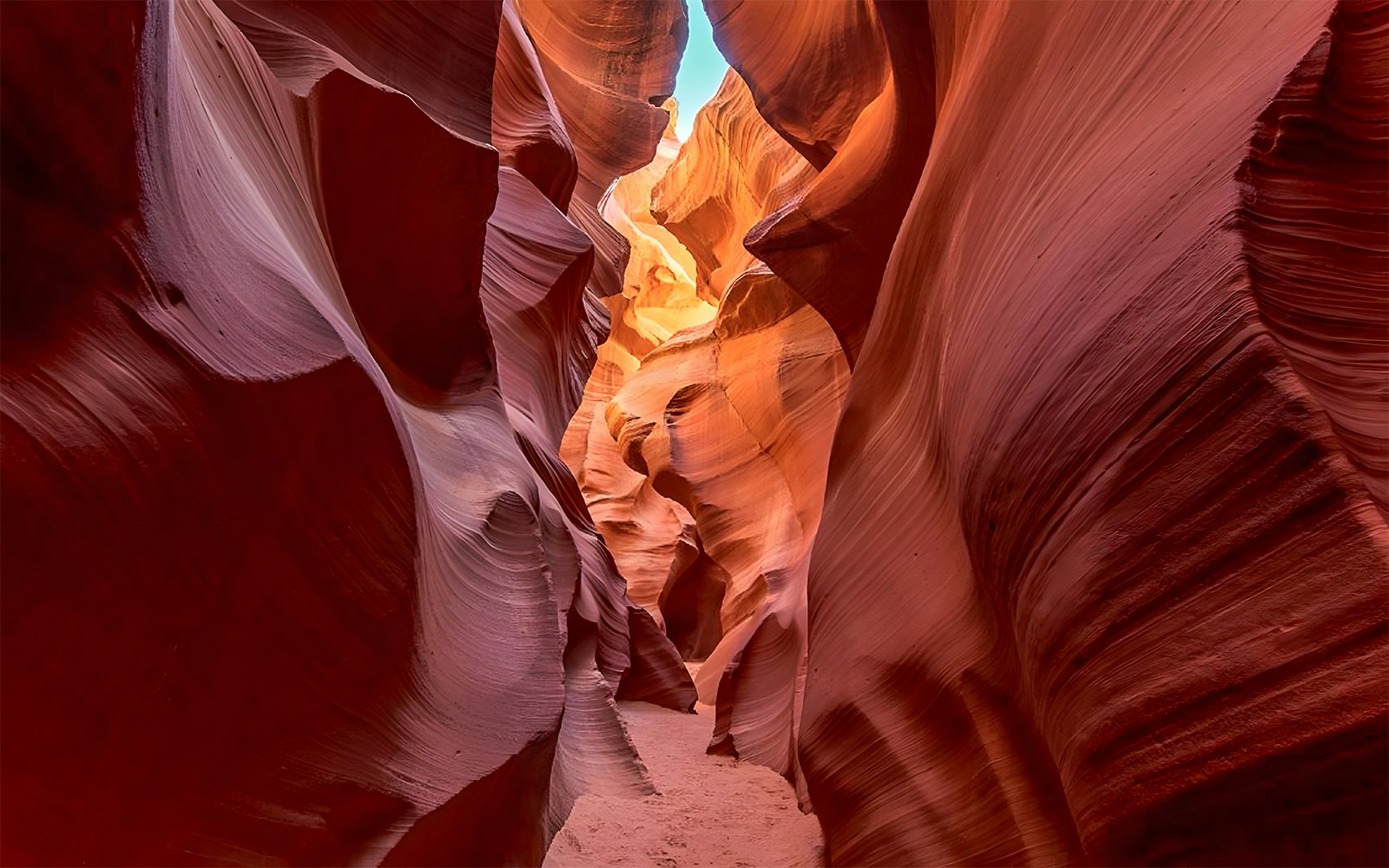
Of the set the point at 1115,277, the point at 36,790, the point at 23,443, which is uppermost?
the point at 1115,277

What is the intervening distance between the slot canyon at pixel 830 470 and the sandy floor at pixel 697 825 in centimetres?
5

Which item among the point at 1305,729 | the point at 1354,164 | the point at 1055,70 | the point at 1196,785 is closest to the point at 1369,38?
the point at 1354,164

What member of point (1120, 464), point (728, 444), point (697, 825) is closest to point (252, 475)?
point (1120, 464)

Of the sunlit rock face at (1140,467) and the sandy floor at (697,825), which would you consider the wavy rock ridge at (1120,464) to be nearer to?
the sunlit rock face at (1140,467)

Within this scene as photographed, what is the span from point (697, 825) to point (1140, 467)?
2757 millimetres

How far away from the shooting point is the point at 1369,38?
1.55 meters

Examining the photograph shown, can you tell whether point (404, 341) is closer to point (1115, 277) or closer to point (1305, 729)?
point (1115, 277)

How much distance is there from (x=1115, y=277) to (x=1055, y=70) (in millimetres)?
814

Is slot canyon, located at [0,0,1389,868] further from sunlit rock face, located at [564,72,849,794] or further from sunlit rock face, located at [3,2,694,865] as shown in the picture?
sunlit rock face, located at [564,72,849,794]

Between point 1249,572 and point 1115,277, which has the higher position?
point 1115,277

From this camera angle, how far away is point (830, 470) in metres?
3.82

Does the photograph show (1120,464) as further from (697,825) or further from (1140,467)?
(697,825)

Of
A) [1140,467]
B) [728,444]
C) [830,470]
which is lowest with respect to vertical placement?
[1140,467]

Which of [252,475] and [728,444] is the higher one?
[728,444]
